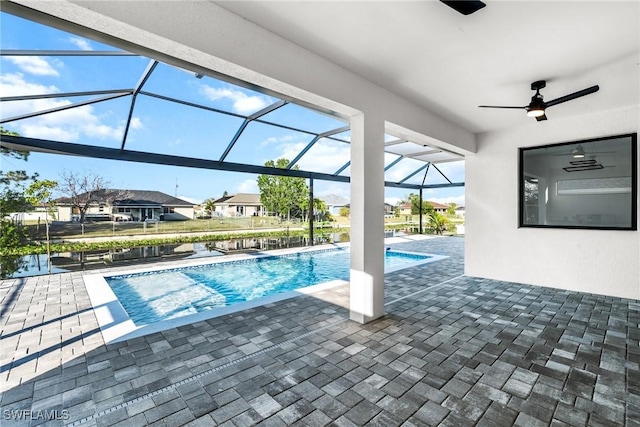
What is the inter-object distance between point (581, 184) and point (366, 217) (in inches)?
166

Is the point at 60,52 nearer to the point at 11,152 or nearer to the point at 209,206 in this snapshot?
the point at 11,152

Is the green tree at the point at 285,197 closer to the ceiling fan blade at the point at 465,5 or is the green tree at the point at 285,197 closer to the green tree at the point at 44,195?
the green tree at the point at 44,195

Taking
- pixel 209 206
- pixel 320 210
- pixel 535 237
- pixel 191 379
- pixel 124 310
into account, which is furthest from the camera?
pixel 320 210

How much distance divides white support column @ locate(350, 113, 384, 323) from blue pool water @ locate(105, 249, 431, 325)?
2.57m

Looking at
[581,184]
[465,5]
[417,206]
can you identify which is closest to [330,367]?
[465,5]

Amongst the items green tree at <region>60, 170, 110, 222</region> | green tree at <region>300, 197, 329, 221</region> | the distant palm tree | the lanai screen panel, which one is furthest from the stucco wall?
green tree at <region>60, 170, 110, 222</region>

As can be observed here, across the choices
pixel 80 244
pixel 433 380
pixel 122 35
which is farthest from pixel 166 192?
pixel 433 380

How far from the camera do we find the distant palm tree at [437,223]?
1475 centimetres

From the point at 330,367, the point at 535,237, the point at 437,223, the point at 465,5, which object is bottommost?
the point at 330,367

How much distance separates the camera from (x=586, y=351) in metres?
2.79

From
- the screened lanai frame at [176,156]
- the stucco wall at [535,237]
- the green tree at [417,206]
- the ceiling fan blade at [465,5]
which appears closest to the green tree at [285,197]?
the screened lanai frame at [176,156]

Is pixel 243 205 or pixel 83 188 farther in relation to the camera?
pixel 243 205

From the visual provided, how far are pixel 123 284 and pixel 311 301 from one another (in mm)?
3973

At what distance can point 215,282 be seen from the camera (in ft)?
20.2
